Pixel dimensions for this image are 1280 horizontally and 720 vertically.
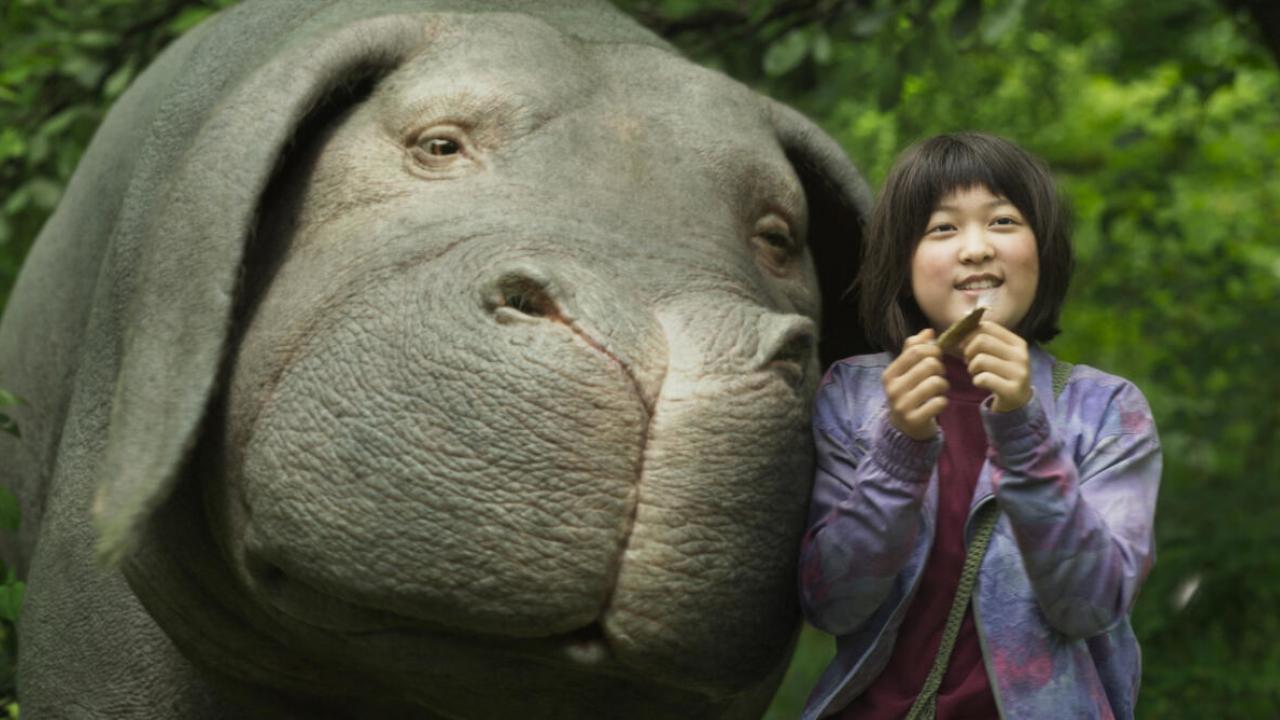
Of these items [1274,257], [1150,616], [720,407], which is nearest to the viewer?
[720,407]

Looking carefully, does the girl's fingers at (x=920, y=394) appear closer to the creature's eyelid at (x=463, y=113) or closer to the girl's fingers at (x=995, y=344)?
the girl's fingers at (x=995, y=344)

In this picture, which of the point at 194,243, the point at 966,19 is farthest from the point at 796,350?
the point at 966,19

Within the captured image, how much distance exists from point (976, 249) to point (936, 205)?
14 centimetres

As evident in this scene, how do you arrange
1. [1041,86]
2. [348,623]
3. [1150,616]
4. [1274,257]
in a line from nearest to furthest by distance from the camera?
1. [348,623]
2. [1150,616]
3. [1041,86]
4. [1274,257]

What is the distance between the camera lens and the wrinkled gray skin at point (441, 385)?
2.58 m

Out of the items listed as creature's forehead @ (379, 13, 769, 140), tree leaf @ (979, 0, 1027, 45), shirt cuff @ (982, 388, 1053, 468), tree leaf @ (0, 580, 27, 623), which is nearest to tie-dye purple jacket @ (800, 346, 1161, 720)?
shirt cuff @ (982, 388, 1053, 468)

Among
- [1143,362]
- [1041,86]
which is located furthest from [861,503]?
[1143,362]

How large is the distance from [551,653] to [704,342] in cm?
50

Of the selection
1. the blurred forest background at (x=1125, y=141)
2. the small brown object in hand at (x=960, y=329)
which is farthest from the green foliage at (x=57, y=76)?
the small brown object in hand at (x=960, y=329)

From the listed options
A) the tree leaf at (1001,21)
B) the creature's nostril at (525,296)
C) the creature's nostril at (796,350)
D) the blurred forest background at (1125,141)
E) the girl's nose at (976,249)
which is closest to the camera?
the creature's nostril at (525,296)

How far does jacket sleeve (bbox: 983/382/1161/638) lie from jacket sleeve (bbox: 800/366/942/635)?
124 mm

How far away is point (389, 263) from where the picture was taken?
290cm

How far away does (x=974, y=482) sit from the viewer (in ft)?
9.54

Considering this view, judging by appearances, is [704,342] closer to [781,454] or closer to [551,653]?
[781,454]
